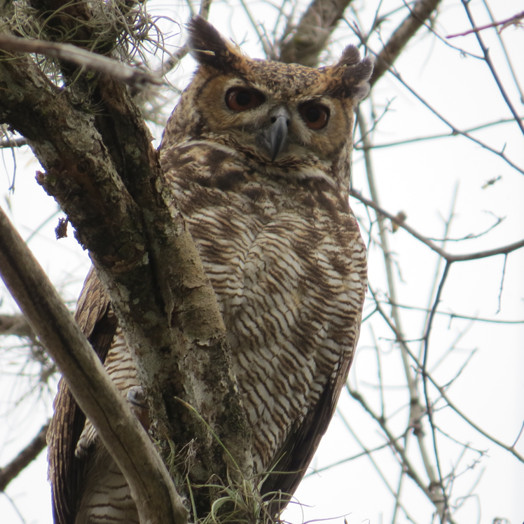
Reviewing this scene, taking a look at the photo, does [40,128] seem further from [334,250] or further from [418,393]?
[418,393]

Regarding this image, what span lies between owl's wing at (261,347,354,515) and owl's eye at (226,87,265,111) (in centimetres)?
122

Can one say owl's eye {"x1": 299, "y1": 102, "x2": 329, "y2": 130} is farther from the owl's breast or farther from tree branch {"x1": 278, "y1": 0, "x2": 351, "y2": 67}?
tree branch {"x1": 278, "y1": 0, "x2": 351, "y2": 67}

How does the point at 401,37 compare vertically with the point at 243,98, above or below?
above

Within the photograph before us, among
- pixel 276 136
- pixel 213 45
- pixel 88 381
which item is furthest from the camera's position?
pixel 213 45

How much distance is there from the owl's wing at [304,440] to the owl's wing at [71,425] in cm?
85

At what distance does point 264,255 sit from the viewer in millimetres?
2881

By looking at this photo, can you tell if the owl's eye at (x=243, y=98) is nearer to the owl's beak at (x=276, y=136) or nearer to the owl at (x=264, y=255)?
the owl at (x=264, y=255)

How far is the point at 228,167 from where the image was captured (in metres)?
3.13

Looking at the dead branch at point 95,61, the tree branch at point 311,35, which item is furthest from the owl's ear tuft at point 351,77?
the dead branch at point 95,61

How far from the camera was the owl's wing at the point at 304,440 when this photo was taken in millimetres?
3283

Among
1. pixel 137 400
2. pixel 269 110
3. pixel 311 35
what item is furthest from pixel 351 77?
pixel 137 400

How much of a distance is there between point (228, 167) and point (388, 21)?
1763mm

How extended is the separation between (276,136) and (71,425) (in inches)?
57.1

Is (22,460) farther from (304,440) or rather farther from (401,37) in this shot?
(401,37)
